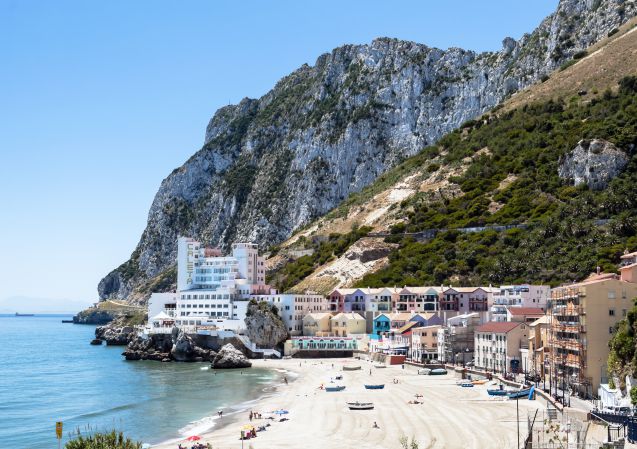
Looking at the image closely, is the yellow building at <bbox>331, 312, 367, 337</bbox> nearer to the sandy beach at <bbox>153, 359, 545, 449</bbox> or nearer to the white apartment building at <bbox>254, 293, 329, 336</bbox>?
the white apartment building at <bbox>254, 293, 329, 336</bbox>

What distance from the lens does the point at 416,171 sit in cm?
18162

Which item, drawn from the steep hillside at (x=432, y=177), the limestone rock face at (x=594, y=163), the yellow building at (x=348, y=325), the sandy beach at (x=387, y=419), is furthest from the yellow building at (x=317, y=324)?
the limestone rock face at (x=594, y=163)

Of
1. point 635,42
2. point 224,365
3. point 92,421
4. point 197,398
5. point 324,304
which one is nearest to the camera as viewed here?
point 92,421

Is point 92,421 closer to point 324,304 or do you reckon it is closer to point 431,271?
point 324,304

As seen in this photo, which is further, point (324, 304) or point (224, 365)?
point (324, 304)

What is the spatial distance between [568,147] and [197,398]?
9117cm

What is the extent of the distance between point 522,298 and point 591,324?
3853 centimetres

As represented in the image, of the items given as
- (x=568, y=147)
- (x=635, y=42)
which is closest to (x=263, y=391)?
(x=568, y=147)

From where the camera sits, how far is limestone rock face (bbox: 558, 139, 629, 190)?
128 m

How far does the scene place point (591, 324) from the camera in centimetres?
5900

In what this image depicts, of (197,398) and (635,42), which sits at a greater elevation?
(635,42)

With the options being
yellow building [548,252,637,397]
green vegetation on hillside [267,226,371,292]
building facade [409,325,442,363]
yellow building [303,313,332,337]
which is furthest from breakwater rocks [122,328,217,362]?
yellow building [548,252,637,397]

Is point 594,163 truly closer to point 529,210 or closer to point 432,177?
point 529,210

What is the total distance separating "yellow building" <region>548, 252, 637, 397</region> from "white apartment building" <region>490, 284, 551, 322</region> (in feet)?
107
